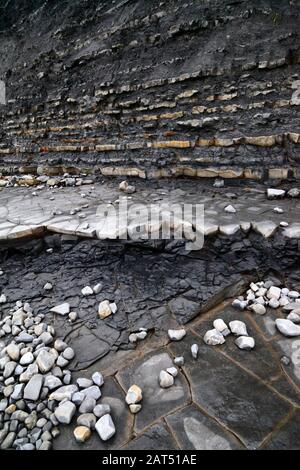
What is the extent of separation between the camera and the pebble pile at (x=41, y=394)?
1.49 m

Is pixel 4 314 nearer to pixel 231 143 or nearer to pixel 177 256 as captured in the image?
pixel 177 256

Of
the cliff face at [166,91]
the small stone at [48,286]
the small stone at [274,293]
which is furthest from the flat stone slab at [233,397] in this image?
the cliff face at [166,91]

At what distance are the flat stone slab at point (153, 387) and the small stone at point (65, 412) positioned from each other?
0.33m

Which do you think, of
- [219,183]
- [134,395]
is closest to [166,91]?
[219,183]

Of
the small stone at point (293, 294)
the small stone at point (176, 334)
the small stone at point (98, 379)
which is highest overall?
the small stone at point (293, 294)

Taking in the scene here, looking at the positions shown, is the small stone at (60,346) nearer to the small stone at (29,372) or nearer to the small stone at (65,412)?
the small stone at (29,372)

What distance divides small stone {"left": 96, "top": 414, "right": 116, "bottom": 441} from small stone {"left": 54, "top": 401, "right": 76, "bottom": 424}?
0.57 feet

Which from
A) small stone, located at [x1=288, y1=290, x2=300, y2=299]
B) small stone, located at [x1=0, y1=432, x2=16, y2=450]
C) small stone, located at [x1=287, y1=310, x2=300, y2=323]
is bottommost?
small stone, located at [x1=0, y1=432, x2=16, y2=450]

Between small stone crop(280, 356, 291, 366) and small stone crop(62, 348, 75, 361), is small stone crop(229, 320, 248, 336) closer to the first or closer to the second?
small stone crop(280, 356, 291, 366)

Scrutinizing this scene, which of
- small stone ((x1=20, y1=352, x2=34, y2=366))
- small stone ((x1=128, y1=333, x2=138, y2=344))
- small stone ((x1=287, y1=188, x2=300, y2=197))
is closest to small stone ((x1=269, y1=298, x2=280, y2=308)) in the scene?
small stone ((x1=128, y1=333, x2=138, y2=344))

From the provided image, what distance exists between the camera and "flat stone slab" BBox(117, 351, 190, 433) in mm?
1553

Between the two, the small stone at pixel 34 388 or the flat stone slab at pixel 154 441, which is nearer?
the flat stone slab at pixel 154 441

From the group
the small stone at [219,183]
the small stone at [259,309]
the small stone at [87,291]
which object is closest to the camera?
the small stone at [259,309]

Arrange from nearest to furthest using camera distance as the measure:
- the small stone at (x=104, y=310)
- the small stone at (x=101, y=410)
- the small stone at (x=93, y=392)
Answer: the small stone at (x=101, y=410), the small stone at (x=93, y=392), the small stone at (x=104, y=310)
